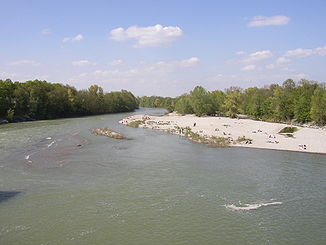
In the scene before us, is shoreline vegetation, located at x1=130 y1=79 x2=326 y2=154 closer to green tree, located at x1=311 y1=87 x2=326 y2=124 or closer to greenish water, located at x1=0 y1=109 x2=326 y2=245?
green tree, located at x1=311 y1=87 x2=326 y2=124

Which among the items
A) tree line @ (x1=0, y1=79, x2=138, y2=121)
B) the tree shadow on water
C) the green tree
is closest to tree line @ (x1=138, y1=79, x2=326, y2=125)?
the green tree

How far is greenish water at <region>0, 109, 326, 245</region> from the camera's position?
18.6 m

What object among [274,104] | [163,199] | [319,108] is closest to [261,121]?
[274,104]

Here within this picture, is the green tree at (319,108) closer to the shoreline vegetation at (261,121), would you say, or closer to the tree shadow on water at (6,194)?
the shoreline vegetation at (261,121)

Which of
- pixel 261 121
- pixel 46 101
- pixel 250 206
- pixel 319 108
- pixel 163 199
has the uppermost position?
pixel 46 101

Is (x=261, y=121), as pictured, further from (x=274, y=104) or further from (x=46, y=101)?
(x=46, y=101)

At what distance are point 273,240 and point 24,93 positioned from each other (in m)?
103

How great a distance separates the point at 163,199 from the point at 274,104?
76.1 metres

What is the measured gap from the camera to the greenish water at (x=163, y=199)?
1858 cm

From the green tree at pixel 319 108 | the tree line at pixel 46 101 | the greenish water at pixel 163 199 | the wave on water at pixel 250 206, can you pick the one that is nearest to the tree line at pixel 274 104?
the green tree at pixel 319 108

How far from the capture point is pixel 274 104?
9150cm

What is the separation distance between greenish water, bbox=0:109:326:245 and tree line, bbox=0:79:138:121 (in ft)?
218

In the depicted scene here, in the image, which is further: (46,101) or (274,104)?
(46,101)

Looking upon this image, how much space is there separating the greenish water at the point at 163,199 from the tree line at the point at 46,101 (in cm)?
6634
